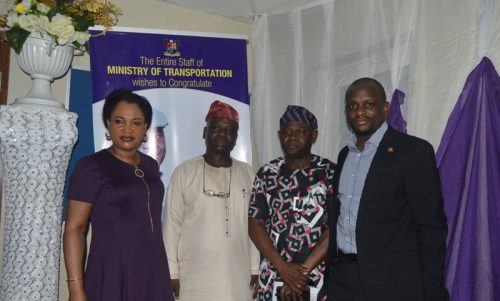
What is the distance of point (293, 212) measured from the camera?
2.39 meters

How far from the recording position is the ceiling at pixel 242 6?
11.5ft

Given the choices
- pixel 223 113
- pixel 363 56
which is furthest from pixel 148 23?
pixel 363 56

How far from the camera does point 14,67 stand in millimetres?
3258

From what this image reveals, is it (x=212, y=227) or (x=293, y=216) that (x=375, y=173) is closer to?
(x=293, y=216)

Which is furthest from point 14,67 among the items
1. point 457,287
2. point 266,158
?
point 457,287

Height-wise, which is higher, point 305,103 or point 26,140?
point 305,103

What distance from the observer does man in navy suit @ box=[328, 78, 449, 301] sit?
1.83 m

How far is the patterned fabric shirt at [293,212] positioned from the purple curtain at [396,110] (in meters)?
0.44

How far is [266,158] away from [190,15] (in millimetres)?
1374

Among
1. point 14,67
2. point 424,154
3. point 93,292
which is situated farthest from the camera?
point 14,67

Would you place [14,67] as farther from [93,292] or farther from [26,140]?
[93,292]

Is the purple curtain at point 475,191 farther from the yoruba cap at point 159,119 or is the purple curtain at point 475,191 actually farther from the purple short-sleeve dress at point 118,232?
the yoruba cap at point 159,119

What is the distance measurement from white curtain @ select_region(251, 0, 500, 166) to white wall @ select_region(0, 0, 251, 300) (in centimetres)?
41

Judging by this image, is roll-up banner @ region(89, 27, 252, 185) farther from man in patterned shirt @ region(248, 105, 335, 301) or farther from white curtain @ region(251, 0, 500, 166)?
man in patterned shirt @ region(248, 105, 335, 301)
